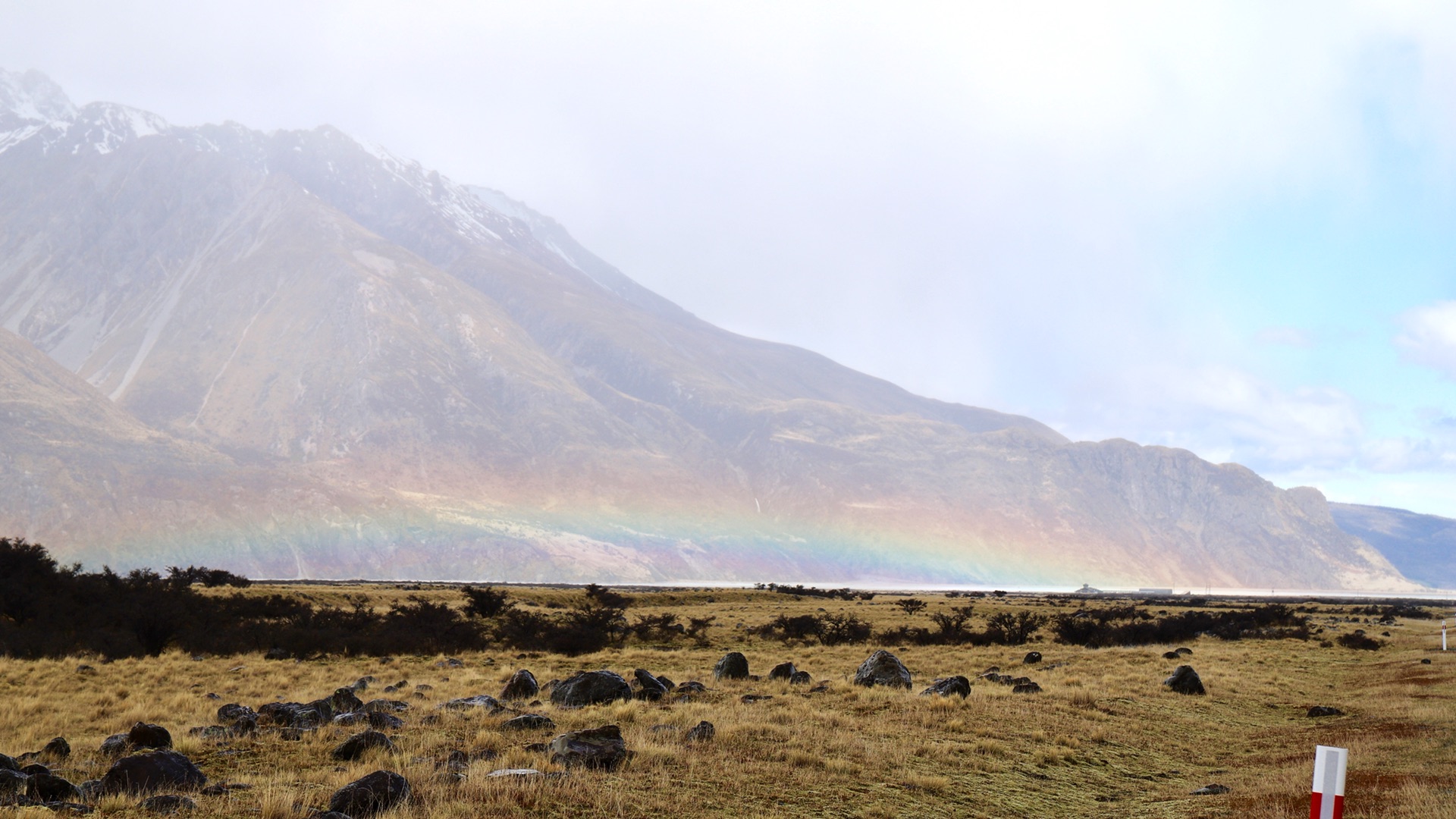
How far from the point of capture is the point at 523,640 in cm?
4138

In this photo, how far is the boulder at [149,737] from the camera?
1432cm

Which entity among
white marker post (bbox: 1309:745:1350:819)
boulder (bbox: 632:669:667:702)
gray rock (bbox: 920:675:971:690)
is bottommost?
boulder (bbox: 632:669:667:702)

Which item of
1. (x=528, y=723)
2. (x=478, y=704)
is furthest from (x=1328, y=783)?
(x=478, y=704)

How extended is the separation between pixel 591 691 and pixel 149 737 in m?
8.34

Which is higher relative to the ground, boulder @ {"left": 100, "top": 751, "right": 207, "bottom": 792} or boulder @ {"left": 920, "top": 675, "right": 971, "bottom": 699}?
boulder @ {"left": 920, "top": 675, "right": 971, "bottom": 699}

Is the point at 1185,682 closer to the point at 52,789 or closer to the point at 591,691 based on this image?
the point at 591,691

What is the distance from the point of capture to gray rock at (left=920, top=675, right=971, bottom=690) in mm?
21609

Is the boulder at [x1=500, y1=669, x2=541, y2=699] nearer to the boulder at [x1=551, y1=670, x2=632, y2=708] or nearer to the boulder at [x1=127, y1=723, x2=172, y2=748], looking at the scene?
the boulder at [x1=551, y1=670, x2=632, y2=708]

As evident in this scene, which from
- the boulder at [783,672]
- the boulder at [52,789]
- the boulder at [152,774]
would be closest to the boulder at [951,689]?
the boulder at [783,672]

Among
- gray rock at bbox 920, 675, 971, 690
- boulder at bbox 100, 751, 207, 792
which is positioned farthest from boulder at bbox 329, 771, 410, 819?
gray rock at bbox 920, 675, 971, 690

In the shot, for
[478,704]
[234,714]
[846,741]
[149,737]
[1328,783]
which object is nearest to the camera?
[1328,783]

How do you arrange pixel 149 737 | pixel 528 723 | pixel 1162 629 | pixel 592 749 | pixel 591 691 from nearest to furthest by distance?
1. pixel 592 749
2. pixel 149 737
3. pixel 528 723
4. pixel 591 691
5. pixel 1162 629

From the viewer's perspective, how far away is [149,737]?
14.4 m

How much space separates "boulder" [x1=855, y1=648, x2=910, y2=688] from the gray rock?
1.50 meters
